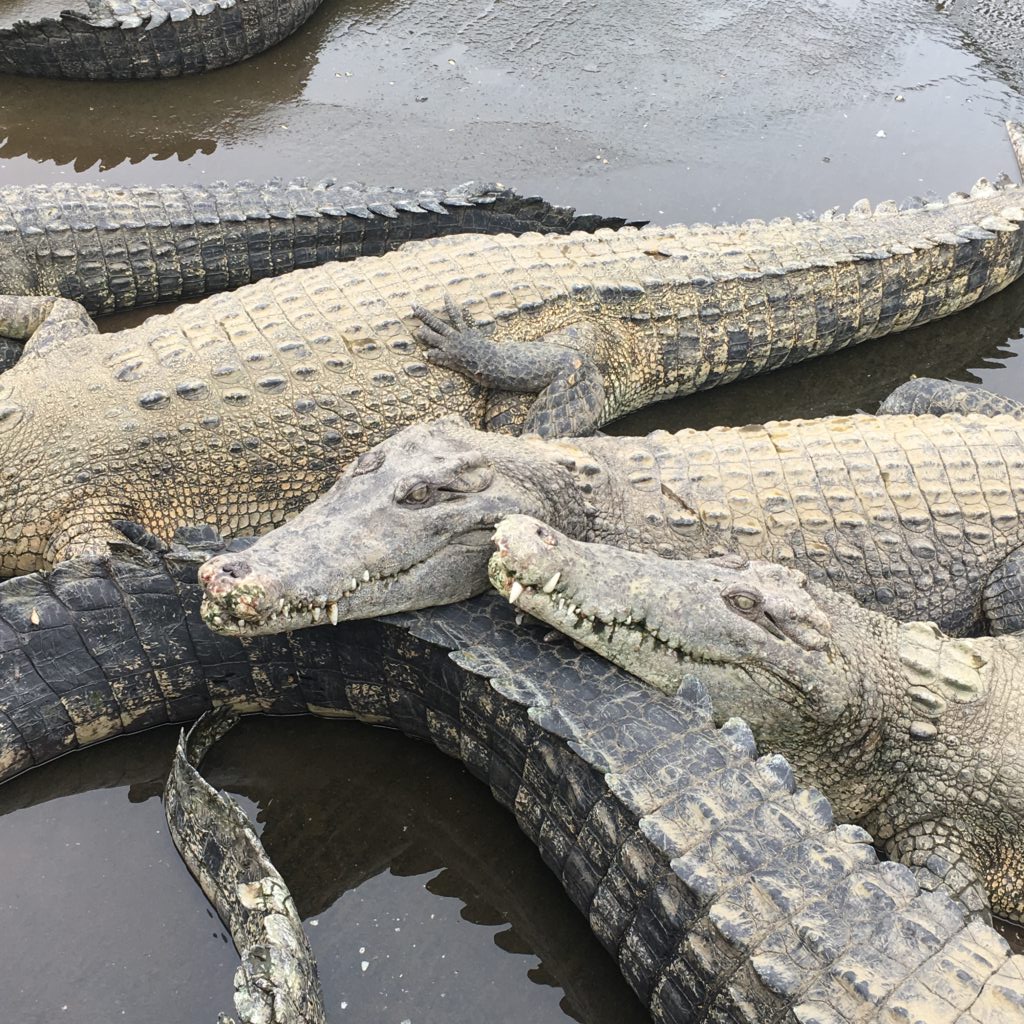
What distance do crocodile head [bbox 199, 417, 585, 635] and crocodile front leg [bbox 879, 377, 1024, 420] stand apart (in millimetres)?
A: 1744

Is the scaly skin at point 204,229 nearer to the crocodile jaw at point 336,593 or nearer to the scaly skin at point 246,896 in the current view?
the crocodile jaw at point 336,593

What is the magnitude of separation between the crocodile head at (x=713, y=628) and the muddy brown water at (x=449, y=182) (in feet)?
2.31

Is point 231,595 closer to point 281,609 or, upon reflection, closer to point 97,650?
point 281,609

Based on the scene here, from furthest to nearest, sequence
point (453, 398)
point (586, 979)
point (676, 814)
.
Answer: point (453, 398), point (586, 979), point (676, 814)

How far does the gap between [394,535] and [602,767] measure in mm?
872

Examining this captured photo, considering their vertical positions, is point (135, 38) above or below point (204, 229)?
above

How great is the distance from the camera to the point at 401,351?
414cm

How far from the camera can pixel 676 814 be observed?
8.36 ft

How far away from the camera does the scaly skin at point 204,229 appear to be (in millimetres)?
4910

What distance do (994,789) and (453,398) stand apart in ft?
7.47

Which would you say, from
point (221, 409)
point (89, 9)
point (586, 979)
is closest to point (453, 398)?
point (221, 409)

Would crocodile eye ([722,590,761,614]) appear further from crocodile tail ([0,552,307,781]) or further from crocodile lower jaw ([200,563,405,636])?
crocodile tail ([0,552,307,781])

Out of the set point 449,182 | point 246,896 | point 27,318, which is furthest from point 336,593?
point 449,182

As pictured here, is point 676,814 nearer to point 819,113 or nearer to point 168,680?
point 168,680
